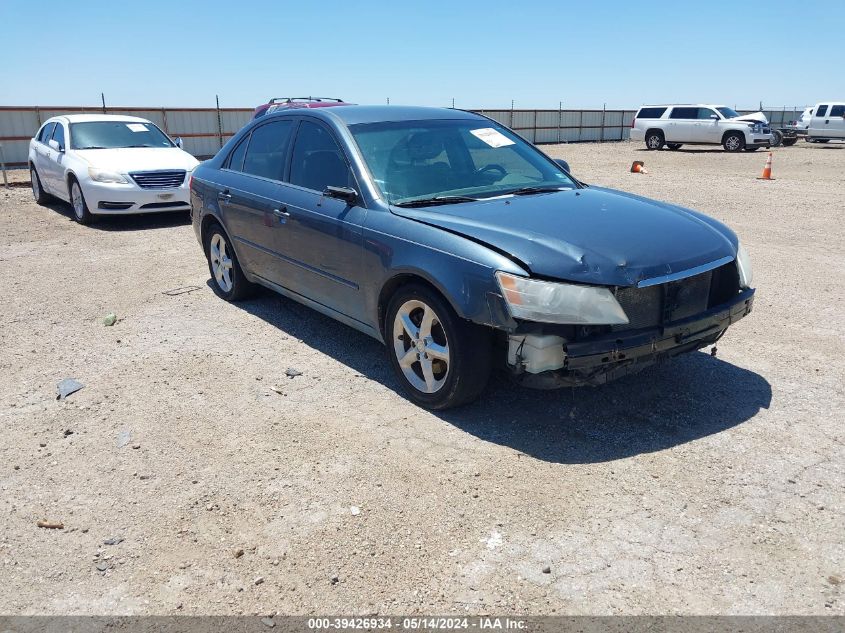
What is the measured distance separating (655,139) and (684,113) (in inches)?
61.7

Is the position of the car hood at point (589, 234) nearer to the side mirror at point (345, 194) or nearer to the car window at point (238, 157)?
the side mirror at point (345, 194)

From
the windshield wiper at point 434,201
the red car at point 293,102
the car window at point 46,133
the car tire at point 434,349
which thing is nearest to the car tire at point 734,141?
the red car at point 293,102

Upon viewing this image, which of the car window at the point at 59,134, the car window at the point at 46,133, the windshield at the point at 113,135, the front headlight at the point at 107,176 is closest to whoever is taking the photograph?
the front headlight at the point at 107,176

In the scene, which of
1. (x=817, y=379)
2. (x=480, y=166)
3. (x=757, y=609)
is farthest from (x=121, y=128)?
(x=757, y=609)

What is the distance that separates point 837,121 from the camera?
104 ft

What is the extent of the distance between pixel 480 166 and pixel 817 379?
2.60 metres

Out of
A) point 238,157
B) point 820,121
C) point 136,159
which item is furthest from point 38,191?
point 820,121

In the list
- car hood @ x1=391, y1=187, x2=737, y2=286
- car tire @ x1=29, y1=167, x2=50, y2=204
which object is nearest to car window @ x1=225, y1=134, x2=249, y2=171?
car hood @ x1=391, y1=187, x2=737, y2=286

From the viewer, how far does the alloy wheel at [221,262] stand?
6.50 m

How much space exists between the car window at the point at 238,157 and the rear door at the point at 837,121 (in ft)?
108

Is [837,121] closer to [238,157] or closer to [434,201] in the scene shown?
[238,157]

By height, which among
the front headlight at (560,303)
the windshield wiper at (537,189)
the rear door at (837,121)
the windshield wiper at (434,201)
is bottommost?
the front headlight at (560,303)

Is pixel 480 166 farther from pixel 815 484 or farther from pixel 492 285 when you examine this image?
pixel 815 484

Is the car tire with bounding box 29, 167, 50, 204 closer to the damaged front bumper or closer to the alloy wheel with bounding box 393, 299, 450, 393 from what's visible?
the alloy wheel with bounding box 393, 299, 450, 393
